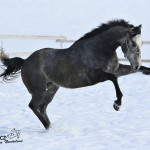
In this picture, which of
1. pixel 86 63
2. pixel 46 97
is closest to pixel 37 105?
pixel 46 97

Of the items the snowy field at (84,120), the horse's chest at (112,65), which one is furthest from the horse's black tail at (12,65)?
the horse's chest at (112,65)

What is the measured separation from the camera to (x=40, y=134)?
549 centimetres

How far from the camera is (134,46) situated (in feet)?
16.6

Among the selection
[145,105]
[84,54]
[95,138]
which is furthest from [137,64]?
[145,105]

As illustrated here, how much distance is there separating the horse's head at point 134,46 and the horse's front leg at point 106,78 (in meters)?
0.37

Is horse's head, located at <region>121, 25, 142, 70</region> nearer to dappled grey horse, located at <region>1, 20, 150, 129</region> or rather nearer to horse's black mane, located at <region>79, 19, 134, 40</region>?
dappled grey horse, located at <region>1, 20, 150, 129</region>

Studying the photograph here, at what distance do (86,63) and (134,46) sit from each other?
815mm

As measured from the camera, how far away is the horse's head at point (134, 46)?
5031mm

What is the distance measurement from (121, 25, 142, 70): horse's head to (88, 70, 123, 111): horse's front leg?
0.37 m

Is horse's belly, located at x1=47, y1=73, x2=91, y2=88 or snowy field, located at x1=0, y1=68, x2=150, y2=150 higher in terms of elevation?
horse's belly, located at x1=47, y1=73, x2=91, y2=88

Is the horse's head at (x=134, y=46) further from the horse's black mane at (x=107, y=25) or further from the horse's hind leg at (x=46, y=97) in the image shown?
the horse's hind leg at (x=46, y=97)

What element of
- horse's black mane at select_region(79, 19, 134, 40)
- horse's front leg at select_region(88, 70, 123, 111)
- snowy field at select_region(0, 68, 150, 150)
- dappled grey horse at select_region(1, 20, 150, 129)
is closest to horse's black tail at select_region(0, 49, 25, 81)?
dappled grey horse at select_region(1, 20, 150, 129)

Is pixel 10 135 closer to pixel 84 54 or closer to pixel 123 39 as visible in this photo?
pixel 84 54

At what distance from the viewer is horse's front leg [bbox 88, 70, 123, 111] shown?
5.09m
